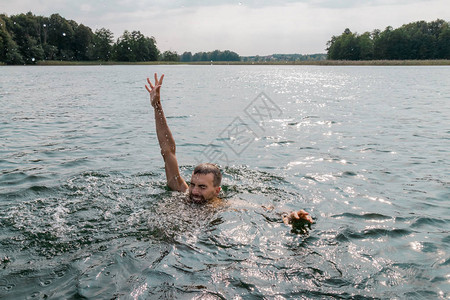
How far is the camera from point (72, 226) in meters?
5.41

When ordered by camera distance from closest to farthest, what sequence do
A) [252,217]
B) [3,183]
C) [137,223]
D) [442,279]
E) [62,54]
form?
[442,279] < [137,223] < [252,217] < [3,183] < [62,54]

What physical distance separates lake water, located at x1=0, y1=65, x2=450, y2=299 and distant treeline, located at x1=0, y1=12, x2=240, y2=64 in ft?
319

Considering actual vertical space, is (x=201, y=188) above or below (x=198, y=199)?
above

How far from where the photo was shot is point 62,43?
129m

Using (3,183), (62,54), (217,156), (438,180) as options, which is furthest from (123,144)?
(62,54)

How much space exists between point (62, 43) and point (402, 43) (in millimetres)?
121680

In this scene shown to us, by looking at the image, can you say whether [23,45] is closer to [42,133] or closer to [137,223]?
[42,133]

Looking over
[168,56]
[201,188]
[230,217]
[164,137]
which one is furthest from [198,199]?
[168,56]

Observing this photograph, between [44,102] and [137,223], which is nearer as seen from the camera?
[137,223]

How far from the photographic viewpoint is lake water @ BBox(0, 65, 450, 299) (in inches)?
159

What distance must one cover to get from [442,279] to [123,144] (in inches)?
384

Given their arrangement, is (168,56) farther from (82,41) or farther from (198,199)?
(198,199)

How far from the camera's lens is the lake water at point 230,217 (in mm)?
4043

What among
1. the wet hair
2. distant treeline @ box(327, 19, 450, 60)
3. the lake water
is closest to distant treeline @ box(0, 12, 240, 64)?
distant treeline @ box(327, 19, 450, 60)
